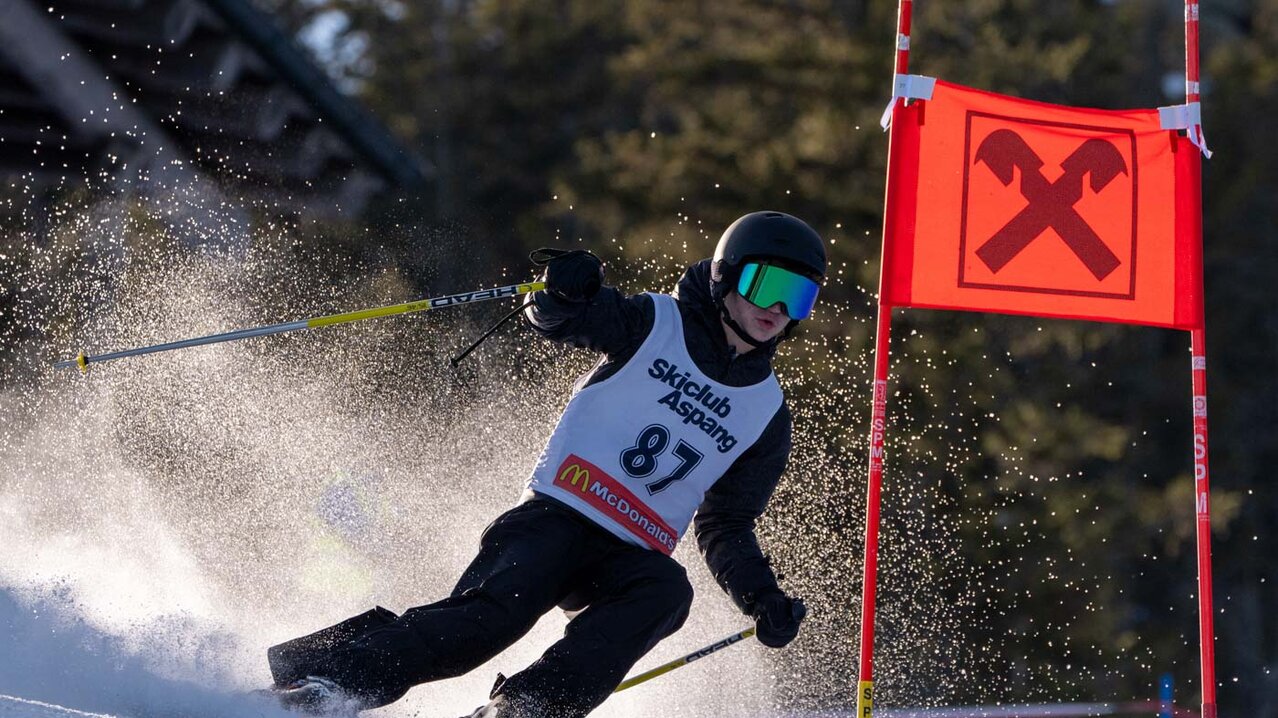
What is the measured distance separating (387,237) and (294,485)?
519 cm

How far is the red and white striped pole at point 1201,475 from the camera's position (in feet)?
16.4

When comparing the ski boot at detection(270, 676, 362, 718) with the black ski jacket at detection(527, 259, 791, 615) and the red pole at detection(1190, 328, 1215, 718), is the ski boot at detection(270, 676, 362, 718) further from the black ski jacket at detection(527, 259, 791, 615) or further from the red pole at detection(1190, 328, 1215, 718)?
the red pole at detection(1190, 328, 1215, 718)

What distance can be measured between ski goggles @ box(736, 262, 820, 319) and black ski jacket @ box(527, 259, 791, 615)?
→ 0.58ft

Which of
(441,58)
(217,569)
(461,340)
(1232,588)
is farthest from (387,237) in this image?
(441,58)

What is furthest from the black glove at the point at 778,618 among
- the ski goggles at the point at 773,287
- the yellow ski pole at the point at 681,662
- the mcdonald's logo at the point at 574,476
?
the ski goggles at the point at 773,287

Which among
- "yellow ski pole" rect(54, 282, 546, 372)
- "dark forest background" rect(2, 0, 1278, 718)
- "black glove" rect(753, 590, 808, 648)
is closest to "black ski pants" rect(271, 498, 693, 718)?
"black glove" rect(753, 590, 808, 648)

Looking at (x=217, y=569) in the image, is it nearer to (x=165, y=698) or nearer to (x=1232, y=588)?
(x=165, y=698)

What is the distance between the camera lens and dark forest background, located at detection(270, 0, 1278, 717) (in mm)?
14820

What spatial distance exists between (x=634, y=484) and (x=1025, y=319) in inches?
483

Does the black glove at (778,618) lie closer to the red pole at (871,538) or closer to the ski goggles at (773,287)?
the red pole at (871,538)

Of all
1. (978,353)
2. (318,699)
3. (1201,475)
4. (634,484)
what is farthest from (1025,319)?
(318,699)

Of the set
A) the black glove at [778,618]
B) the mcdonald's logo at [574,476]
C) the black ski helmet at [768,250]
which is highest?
the black ski helmet at [768,250]

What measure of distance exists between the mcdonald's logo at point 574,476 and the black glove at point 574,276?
569 millimetres

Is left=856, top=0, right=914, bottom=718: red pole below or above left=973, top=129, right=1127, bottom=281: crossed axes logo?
below
